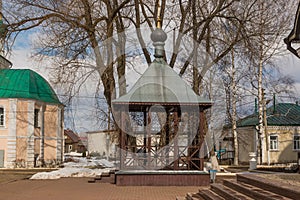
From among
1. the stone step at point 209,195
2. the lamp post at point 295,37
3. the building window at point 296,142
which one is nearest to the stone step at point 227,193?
the stone step at point 209,195

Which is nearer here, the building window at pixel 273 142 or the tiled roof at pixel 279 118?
the building window at pixel 273 142

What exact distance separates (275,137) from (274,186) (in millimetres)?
30505

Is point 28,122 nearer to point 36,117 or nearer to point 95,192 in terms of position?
point 36,117

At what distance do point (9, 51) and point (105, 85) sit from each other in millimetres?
4387

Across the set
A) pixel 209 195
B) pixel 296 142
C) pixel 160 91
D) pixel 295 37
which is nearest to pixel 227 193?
pixel 209 195

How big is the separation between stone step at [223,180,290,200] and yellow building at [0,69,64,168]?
2467 centimetres

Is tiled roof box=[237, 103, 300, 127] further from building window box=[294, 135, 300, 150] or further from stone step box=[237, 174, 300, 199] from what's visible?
stone step box=[237, 174, 300, 199]

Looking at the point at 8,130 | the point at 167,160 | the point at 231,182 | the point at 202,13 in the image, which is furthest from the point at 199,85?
the point at 8,130

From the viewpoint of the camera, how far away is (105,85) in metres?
19.1

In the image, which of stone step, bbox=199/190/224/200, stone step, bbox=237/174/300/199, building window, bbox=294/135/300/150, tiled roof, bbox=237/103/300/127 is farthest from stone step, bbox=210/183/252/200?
building window, bbox=294/135/300/150

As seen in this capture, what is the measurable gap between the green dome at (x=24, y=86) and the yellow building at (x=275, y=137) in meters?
14.9

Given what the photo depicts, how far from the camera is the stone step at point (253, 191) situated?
281 inches

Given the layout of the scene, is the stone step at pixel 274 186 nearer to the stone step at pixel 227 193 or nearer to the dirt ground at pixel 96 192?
the stone step at pixel 227 193

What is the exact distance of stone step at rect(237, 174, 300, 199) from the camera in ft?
22.1
